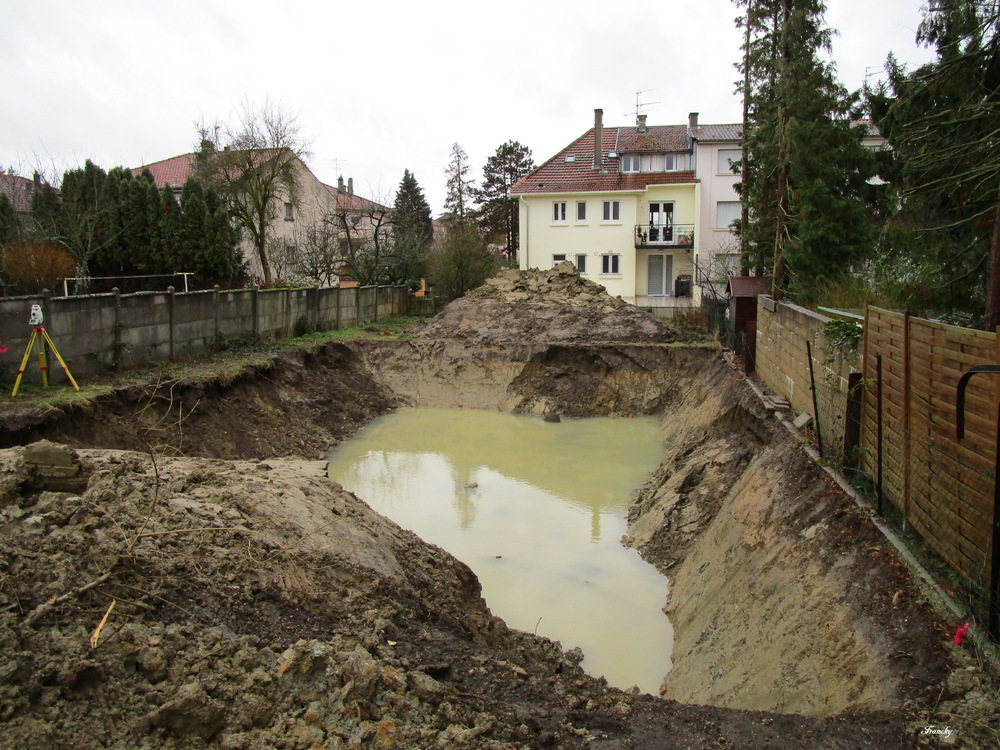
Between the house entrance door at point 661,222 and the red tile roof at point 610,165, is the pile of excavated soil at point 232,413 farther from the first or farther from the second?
the house entrance door at point 661,222

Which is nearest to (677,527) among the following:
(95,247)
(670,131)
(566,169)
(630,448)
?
(630,448)

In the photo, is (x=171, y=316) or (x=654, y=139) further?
(x=654, y=139)

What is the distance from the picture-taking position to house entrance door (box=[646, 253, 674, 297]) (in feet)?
105

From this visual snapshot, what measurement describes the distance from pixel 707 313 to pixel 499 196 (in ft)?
94.0

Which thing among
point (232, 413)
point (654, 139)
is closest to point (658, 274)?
point (654, 139)

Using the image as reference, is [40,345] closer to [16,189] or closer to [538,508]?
[538,508]

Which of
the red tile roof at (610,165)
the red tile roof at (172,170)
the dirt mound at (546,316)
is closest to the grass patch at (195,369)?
the dirt mound at (546,316)

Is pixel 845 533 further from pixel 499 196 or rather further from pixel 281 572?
pixel 499 196

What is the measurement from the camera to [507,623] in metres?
8.00

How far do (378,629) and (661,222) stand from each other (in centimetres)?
2915

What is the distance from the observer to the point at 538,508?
11.8 m

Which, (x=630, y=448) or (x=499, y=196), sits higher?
(x=499, y=196)

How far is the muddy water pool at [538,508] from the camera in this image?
26.1ft

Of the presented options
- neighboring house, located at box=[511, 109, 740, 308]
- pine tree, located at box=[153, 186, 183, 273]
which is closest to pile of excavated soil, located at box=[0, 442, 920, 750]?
pine tree, located at box=[153, 186, 183, 273]
